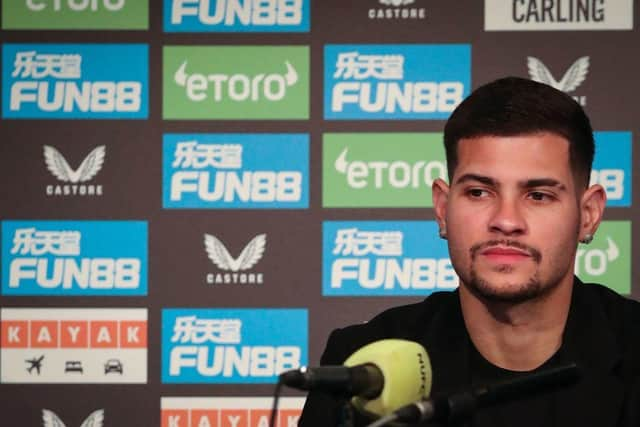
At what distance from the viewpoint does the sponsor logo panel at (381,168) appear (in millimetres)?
2449

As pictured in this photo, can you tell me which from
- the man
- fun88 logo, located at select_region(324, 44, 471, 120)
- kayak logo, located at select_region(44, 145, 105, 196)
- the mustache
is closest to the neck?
the man

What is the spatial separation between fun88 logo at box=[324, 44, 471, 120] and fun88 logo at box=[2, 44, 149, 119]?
1.75 feet

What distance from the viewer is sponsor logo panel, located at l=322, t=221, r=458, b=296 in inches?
96.3

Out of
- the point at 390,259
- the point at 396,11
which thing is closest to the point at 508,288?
the point at 390,259

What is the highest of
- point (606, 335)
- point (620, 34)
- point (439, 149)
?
point (620, 34)

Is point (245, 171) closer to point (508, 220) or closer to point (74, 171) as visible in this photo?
point (74, 171)

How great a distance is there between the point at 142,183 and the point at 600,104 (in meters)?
1.25

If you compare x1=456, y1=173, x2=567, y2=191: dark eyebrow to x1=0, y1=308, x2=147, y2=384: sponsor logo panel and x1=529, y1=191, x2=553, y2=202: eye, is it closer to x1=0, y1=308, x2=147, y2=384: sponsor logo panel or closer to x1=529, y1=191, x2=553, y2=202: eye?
x1=529, y1=191, x2=553, y2=202: eye

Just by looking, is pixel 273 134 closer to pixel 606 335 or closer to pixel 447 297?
pixel 447 297

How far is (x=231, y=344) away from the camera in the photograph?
2.47 m

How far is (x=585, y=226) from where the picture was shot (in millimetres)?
1496

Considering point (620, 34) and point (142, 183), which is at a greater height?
point (620, 34)

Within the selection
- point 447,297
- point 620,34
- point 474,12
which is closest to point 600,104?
point 620,34

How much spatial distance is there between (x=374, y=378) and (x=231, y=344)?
5.26ft
